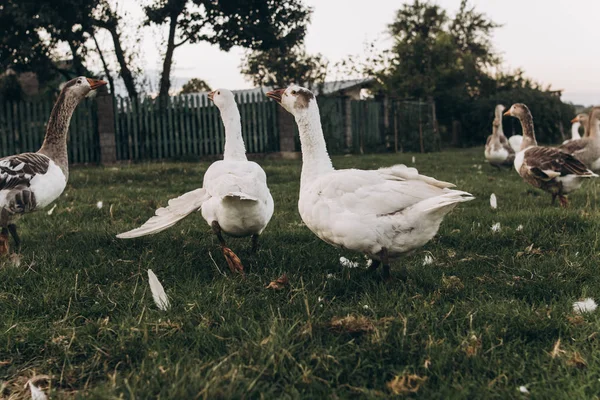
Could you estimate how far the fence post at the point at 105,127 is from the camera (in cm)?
1602

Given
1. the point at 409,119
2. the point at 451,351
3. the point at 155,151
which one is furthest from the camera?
the point at 409,119

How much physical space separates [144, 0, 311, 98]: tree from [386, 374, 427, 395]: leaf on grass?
20.7 meters

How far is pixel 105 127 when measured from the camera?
52.6ft

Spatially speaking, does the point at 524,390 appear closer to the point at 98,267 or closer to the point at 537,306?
the point at 537,306

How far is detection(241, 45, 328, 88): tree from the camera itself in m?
23.5

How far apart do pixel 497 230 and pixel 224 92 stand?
3151 mm

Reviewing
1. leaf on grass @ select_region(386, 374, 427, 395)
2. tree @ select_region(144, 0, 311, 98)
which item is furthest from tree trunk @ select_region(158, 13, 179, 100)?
leaf on grass @ select_region(386, 374, 427, 395)

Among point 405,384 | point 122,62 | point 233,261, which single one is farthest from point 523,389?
point 122,62

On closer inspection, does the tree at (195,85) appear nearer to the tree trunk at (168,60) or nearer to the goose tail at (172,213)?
the tree trunk at (168,60)

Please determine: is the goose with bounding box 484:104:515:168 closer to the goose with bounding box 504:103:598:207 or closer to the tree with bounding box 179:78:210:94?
the goose with bounding box 504:103:598:207

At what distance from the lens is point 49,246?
459cm

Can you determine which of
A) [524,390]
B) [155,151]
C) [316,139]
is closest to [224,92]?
[316,139]

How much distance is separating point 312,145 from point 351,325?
5.70 feet

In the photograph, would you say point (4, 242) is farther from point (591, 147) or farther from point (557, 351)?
point (591, 147)
